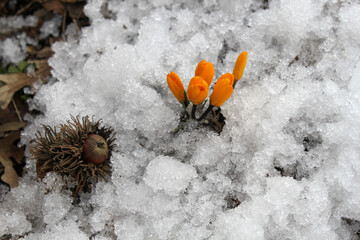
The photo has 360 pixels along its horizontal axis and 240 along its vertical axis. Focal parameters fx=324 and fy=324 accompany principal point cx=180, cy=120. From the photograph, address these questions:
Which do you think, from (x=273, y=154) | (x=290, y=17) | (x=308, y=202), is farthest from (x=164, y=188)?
(x=290, y=17)

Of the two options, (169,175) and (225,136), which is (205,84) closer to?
(225,136)

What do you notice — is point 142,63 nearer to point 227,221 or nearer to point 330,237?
point 227,221

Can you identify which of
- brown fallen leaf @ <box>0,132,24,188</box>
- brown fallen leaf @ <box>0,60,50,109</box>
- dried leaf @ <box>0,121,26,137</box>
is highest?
brown fallen leaf @ <box>0,60,50,109</box>

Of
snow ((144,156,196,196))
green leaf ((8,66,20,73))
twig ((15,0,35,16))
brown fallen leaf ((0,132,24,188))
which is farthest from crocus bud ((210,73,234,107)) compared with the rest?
twig ((15,0,35,16))

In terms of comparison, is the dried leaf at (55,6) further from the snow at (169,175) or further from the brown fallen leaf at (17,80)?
the snow at (169,175)

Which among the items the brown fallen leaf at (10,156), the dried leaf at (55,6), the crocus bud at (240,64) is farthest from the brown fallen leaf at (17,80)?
the crocus bud at (240,64)

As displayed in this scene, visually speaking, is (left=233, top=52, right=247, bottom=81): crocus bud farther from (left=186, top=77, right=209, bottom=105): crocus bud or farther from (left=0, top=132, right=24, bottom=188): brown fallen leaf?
(left=0, top=132, right=24, bottom=188): brown fallen leaf

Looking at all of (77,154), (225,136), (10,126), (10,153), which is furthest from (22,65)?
(225,136)
